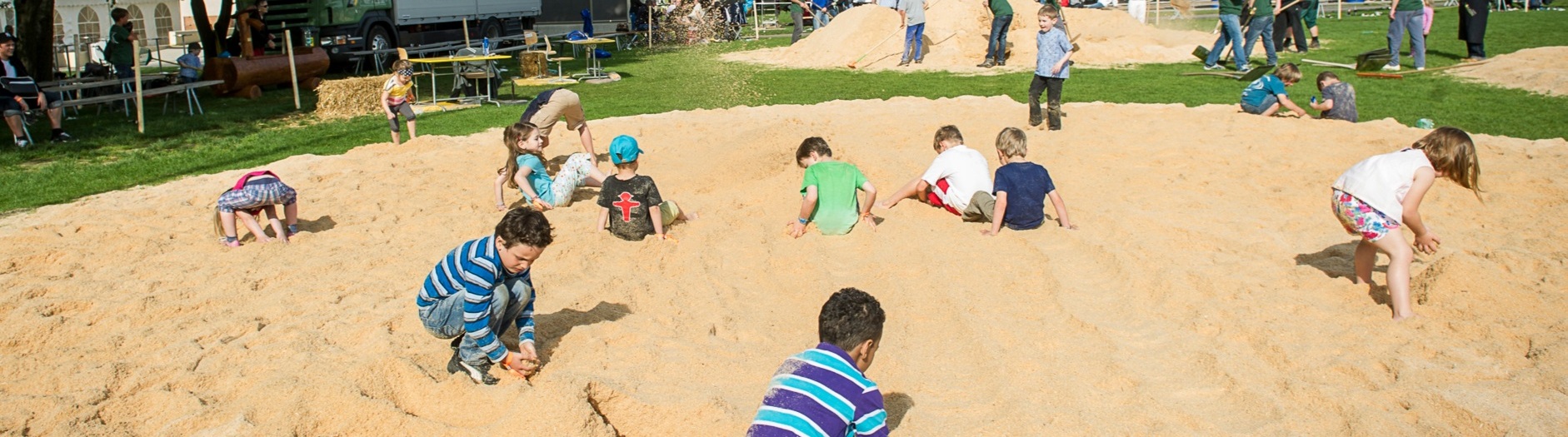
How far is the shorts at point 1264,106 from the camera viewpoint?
11.7m

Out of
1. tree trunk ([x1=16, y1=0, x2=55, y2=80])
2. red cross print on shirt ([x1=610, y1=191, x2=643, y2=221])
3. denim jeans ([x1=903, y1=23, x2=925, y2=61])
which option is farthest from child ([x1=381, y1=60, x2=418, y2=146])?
denim jeans ([x1=903, y1=23, x2=925, y2=61])

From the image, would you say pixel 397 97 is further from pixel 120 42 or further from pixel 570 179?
pixel 120 42

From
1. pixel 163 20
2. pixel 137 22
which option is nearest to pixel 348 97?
pixel 137 22

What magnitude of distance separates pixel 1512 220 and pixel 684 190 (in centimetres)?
622

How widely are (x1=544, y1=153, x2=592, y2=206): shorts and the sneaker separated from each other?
3814 mm

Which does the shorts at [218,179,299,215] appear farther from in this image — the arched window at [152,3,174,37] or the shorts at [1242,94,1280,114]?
the arched window at [152,3,174,37]

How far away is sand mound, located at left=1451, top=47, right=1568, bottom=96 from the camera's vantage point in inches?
530

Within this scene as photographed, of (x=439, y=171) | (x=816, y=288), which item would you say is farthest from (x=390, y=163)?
(x=816, y=288)

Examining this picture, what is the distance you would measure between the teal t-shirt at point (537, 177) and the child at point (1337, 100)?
777 cm

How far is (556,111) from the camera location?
10.2 meters

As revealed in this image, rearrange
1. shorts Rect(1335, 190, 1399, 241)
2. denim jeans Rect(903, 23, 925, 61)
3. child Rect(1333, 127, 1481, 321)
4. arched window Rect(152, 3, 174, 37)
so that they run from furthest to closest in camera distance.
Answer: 1. arched window Rect(152, 3, 174, 37)
2. denim jeans Rect(903, 23, 925, 61)
3. shorts Rect(1335, 190, 1399, 241)
4. child Rect(1333, 127, 1481, 321)

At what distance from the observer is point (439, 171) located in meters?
9.84

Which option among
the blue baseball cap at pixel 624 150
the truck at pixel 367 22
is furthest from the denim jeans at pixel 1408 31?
the truck at pixel 367 22

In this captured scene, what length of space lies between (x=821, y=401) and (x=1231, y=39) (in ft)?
53.2
